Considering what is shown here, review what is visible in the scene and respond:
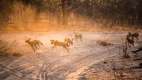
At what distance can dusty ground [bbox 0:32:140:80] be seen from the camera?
1790 cm

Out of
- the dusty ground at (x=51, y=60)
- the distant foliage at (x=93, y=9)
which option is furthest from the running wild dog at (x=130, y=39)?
the distant foliage at (x=93, y=9)

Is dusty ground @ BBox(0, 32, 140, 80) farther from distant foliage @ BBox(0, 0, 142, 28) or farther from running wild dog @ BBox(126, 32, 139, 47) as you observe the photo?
distant foliage @ BBox(0, 0, 142, 28)

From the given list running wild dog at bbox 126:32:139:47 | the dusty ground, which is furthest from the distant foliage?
the dusty ground

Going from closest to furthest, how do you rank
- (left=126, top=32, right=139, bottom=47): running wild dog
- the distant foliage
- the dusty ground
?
the dusty ground, (left=126, top=32, right=139, bottom=47): running wild dog, the distant foliage

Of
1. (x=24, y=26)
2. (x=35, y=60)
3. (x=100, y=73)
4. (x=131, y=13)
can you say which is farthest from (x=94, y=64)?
(x=131, y=13)

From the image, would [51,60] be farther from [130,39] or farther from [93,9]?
Answer: [93,9]

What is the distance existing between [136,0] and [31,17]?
75.4 feet

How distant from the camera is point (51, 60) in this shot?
21.6 m

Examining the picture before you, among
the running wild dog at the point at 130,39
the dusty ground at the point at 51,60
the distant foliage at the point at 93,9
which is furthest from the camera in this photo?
the distant foliage at the point at 93,9

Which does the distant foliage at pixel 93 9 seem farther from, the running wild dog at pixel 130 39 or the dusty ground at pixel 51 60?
the dusty ground at pixel 51 60

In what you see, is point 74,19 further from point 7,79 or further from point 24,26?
point 7,79

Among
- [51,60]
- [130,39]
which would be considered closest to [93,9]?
[130,39]

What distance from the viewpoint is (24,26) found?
140ft

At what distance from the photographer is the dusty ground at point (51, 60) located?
58.7ft
